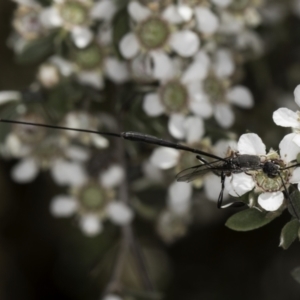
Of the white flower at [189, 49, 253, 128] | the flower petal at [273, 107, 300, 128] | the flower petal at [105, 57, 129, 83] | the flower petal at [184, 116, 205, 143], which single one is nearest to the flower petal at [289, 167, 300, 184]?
the flower petal at [273, 107, 300, 128]

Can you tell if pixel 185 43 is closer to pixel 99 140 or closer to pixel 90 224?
pixel 99 140

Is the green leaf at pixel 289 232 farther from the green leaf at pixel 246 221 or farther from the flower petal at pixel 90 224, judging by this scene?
the flower petal at pixel 90 224

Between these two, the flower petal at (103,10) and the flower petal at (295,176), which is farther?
the flower petal at (103,10)

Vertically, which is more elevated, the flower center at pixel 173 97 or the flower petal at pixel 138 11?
the flower petal at pixel 138 11

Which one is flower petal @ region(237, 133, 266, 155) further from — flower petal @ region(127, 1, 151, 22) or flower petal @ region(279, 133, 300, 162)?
flower petal @ region(127, 1, 151, 22)

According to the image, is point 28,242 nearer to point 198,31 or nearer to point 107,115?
point 107,115

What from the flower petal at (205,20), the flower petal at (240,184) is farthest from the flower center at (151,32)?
the flower petal at (240,184)

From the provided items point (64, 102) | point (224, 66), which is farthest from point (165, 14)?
point (64, 102)

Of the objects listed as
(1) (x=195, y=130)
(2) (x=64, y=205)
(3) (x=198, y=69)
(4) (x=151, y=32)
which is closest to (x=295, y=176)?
(1) (x=195, y=130)
